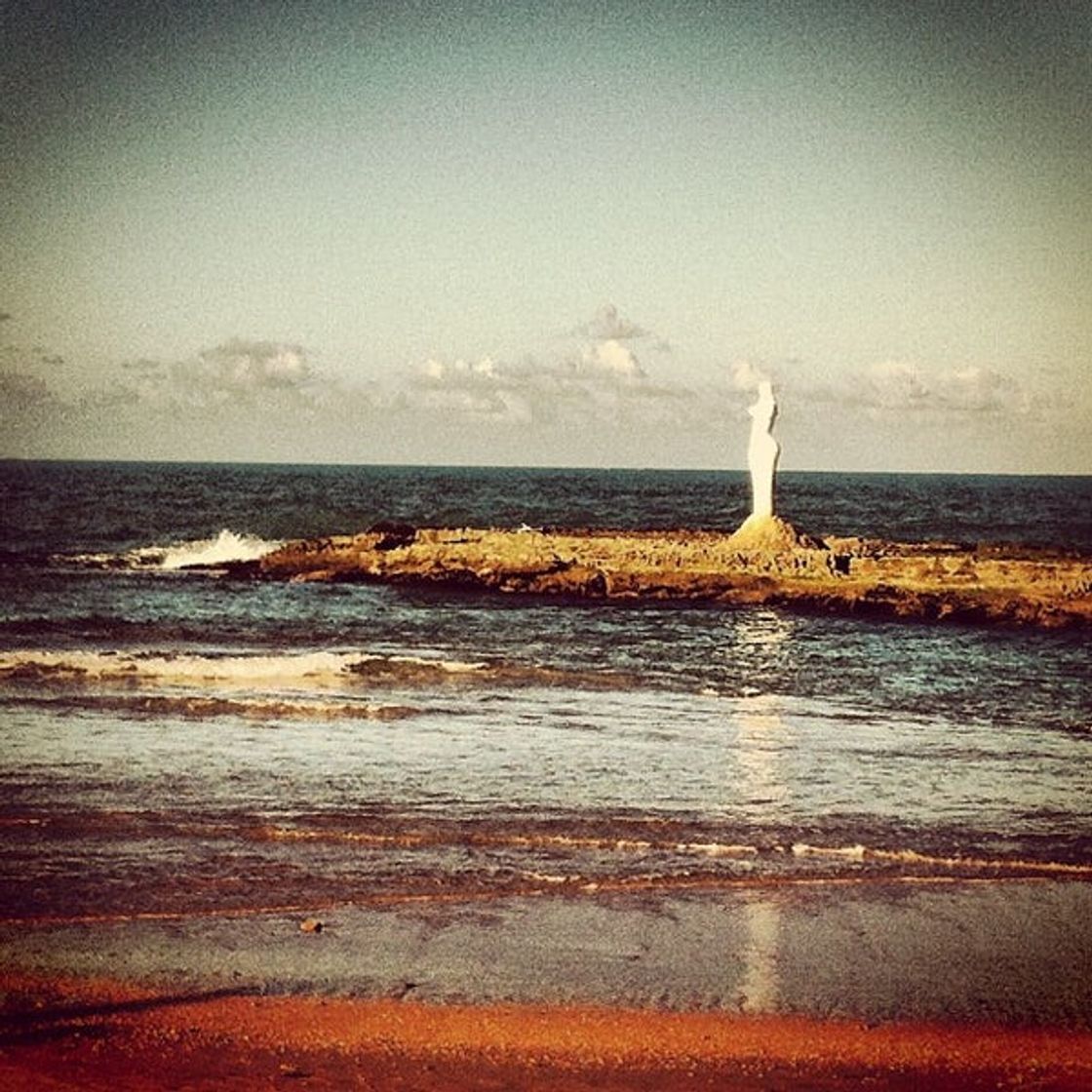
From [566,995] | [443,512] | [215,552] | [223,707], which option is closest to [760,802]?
[566,995]

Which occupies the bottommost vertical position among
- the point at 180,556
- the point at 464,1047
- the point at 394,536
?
the point at 464,1047

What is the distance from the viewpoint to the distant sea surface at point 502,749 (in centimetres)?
1152

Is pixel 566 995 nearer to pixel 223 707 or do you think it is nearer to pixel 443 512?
pixel 223 707

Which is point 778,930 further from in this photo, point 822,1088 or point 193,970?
point 193,970

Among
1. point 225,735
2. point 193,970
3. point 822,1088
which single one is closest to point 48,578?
point 225,735

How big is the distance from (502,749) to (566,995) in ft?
25.6

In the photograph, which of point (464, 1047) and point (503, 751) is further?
point (503, 751)

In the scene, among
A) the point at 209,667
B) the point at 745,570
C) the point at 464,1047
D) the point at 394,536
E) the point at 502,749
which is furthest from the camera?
the point at 394,536

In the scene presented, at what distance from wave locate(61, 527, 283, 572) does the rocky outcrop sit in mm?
4318

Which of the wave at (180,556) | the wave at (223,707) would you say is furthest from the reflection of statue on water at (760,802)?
the wave at (180,556)

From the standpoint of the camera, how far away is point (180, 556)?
49.9 meters

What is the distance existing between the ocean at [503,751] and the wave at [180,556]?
10.3 m

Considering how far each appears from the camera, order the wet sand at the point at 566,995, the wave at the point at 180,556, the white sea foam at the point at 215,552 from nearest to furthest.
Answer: the wet sand at the point at 566,995 < the wave at the point at 180,556 < the white sea foam at the point at 215,552

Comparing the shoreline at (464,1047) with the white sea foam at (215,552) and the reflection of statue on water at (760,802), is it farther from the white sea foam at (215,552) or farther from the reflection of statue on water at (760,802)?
the white sea foam at (215,552)
